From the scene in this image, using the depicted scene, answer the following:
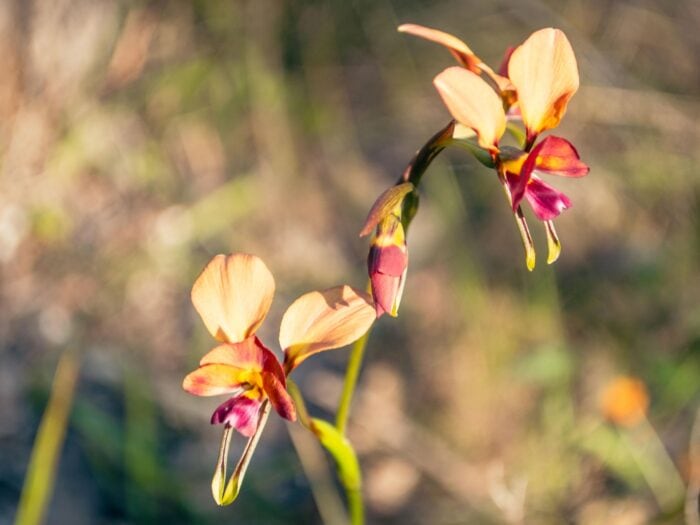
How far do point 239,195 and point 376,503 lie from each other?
109 centimetres

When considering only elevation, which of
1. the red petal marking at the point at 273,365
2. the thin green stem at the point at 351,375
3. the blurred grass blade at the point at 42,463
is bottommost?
the blurred grass blade at the point at 42,463

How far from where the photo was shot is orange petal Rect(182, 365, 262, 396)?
0.96 metres

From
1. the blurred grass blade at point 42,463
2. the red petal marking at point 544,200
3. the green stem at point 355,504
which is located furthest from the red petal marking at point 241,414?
the blurred grass blade at point 42,463

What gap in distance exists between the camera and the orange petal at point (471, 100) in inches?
34.9

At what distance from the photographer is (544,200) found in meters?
0.96

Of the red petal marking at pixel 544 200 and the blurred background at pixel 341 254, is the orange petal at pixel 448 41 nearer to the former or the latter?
the red petal marking at pixel 544 200

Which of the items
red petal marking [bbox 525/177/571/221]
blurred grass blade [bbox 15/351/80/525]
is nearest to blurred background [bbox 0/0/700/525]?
blurred grass blade [bbox 15/351/80/525]

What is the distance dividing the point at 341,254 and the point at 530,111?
5.73 feet

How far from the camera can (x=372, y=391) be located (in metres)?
2.36

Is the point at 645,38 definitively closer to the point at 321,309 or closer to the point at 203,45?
the point at 203,45

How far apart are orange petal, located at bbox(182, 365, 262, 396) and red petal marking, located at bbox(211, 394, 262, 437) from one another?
17mm

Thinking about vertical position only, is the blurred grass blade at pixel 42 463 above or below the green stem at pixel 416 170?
below

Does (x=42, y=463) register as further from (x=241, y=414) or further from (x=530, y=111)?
(x=530, y=111)

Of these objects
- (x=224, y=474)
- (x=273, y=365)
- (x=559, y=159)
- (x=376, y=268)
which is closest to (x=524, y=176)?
(x=559, y=159)
